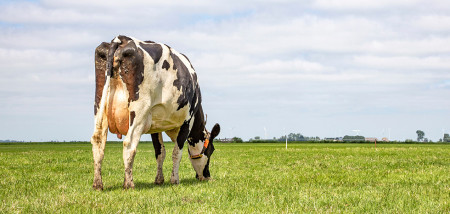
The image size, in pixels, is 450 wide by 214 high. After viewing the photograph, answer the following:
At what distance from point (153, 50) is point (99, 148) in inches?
106

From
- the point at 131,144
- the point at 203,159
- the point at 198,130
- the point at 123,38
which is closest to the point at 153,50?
the point at 123,38

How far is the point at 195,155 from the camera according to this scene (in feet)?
47.8

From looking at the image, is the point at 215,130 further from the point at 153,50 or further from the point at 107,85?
the point at 107,85

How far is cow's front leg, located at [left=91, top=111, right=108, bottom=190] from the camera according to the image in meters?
11.0

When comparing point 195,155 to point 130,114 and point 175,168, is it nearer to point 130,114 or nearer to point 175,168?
point 175,168

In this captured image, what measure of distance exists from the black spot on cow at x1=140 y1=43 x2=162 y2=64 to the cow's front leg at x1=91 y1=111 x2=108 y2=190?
1838mm

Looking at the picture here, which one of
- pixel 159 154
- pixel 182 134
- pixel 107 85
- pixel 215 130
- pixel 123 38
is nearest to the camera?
pixel 107 85

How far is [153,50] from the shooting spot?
459 inches

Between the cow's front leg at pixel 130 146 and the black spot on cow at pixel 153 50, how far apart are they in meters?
1.59

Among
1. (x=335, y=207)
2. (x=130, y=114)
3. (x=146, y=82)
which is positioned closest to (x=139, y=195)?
(x=130, y=114)

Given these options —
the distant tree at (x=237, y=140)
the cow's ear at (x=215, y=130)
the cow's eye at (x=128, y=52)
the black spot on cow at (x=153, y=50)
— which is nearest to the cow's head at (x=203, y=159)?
the cow's ear at (x=215, y=130)

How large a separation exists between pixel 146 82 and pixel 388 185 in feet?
23.1

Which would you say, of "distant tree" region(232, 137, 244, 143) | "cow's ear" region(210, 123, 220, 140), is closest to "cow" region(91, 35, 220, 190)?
"cow's ear" region(210, 123, 220, 140)

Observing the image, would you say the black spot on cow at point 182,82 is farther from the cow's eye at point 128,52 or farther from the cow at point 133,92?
the cow's eye at point 128,52
